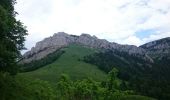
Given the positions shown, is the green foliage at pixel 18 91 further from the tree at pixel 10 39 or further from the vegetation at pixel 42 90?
the tree at pixel 10 39

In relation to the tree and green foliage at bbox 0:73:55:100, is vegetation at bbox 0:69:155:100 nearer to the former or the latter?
green foliage at bbox 0:73:55:100

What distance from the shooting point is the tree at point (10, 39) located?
59.3m

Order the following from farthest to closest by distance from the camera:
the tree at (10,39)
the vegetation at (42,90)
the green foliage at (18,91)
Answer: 1. the vegetation at (42,90)
2. the green foliage at (18,91)
3. the tree at (10,39)

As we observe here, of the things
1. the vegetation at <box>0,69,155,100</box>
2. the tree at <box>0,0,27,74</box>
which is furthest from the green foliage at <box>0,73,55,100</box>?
the tree at <box>0,0,27,74</box>

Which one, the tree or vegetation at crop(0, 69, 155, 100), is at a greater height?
the tree

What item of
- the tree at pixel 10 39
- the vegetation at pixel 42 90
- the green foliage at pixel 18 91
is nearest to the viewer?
the tree at pixel 10 39

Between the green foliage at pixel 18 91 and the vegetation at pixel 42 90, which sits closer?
the green foliage at pixel 18 91

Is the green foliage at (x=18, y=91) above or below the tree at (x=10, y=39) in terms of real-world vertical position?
below

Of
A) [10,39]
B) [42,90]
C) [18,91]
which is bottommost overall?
[18,91]

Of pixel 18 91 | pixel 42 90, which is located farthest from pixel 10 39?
pixel 42 90

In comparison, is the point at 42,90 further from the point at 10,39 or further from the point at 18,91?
the point at 10,39

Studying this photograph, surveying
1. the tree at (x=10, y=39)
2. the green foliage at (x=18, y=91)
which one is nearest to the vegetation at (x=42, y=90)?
the green foliage at (x=18, y=91)

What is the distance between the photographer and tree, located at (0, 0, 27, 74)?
59.3 metres

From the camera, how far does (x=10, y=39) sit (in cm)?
6825
